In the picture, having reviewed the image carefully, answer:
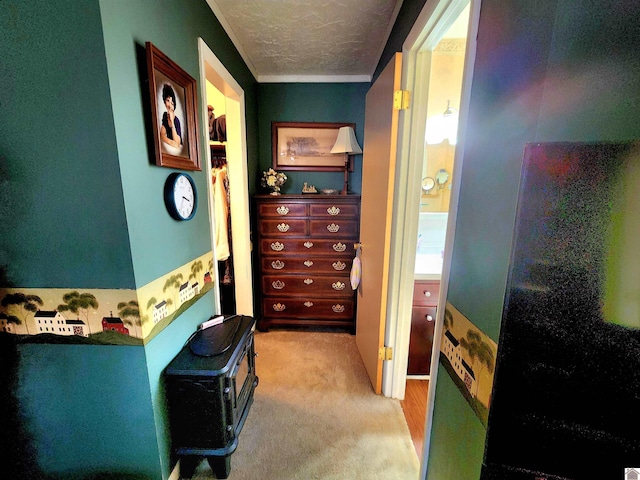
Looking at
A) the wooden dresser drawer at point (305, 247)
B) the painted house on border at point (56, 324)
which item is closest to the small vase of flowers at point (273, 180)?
the wooden dresser drawer at point (305, 247)

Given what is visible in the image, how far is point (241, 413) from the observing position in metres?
1.42

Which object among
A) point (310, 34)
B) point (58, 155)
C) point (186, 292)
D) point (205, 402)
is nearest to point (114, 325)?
point (186, 292)

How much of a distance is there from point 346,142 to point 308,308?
168 centimetres

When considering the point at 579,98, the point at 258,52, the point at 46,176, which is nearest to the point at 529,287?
the point at 579,98

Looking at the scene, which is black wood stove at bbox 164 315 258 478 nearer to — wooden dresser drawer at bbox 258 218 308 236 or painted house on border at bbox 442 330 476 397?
painted house on border at bbox 442 330 476 397

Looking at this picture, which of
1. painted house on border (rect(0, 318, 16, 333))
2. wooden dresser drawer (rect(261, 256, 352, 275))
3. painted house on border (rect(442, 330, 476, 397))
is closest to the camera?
painted house on border (rect(442, 330, 476, 397))

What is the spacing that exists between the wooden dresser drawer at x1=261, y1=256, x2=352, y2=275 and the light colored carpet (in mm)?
752

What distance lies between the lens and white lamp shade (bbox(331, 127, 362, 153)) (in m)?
2.48

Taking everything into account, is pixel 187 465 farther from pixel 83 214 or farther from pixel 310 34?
pixel 310 34

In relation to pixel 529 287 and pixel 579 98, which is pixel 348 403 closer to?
pixel 529 287

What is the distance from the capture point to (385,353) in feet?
A: 5.67

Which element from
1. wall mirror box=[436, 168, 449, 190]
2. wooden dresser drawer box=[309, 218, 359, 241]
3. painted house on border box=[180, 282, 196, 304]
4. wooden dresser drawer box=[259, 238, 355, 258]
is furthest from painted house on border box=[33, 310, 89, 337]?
wall mirror box=[436, 168, 449, 190]

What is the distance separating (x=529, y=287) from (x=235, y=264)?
2291mm

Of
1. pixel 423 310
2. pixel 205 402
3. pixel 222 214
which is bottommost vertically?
pixel 205 402
